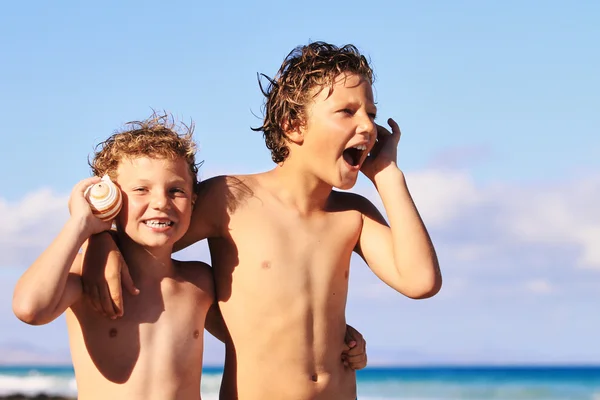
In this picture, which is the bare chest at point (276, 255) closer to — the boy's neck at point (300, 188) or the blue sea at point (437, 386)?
the boy's neck at point (300, 188)

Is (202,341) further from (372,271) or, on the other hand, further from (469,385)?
(469,385)

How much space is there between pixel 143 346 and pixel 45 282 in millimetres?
655

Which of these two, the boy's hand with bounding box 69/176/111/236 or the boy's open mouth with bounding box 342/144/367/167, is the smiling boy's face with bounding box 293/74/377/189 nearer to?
the boy's open mouth with bounding box 342/144/367/167

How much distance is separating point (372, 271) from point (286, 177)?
69cm

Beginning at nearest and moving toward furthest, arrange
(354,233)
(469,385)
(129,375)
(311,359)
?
1. (129,375)
2. (311,359)
3. (354,233)
4. (469,385)

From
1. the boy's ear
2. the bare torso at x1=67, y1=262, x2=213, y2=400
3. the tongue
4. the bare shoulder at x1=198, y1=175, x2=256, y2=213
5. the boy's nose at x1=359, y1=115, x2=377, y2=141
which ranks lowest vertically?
the bare torso at x1=67, y1=262, x2=213, y2=400

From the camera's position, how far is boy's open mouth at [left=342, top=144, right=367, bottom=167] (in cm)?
465

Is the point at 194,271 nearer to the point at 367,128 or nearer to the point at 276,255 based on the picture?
the point at 276,255

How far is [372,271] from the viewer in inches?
195

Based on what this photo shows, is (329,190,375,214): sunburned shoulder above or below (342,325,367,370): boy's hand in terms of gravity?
above

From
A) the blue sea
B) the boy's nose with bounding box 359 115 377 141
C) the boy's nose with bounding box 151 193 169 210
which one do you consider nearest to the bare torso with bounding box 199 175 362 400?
the boy's nose with bounding box 151 193 169 210

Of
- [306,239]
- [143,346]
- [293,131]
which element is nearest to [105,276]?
[143,346]

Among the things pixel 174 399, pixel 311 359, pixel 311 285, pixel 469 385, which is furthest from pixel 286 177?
pixel 469 385

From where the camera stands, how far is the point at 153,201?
4277 mm
